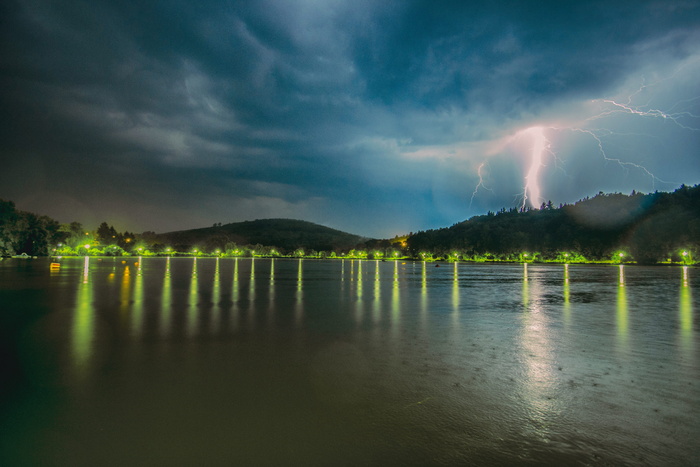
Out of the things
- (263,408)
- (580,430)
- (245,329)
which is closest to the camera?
(580,430)

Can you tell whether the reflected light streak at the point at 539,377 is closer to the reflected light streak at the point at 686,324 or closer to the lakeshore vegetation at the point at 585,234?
the reflected light streak at the point at 686,324

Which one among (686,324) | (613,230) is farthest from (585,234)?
(686,324)

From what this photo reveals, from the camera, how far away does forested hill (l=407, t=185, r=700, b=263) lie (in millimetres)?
117812

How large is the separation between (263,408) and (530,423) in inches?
153

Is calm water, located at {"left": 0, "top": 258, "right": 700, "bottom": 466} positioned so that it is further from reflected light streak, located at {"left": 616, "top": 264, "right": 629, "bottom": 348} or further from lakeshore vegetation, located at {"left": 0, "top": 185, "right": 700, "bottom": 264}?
lakeshore vegetation, located at {"left": 0, "top": 185, "right": 700, "bottom": 264}

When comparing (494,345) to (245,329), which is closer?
(494,345)

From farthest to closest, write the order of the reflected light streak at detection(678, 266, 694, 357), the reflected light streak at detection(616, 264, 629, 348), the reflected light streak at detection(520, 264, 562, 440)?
the reflected light streak at detection(616, 264, 629, 348)
the reflected light streak at detection(678, 266, 694, 357)
the reflected light streak at detection(520, 264, 562, 440)

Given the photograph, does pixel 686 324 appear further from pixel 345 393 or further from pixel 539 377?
pixel 345 393

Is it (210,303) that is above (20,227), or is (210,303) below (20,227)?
below

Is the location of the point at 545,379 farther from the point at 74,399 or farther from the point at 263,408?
the point at 74,399

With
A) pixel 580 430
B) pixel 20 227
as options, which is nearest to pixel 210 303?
pixel 580 430

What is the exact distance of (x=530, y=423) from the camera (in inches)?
210

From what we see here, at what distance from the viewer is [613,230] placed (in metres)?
142

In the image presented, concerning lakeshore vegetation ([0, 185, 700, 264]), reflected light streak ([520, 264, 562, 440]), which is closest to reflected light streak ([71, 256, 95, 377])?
reflected light streak ([520, 264, 562, 440])
